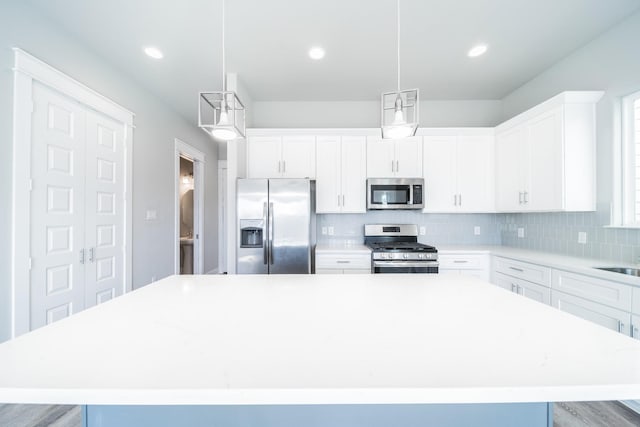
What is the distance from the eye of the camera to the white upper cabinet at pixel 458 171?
345 cm

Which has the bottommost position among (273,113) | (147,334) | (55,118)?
(147,334)

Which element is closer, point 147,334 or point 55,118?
point 147,334

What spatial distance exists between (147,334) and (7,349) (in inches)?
12.8

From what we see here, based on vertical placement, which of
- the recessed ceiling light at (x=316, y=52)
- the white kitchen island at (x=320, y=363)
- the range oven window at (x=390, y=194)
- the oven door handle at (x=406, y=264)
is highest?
the recessed ceiling light at (x=316, y=52)

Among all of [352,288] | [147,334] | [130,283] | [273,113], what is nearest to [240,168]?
[273,113]

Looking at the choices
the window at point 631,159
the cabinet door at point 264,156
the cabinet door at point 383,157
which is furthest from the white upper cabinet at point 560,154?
the cabinet door at point 264,156

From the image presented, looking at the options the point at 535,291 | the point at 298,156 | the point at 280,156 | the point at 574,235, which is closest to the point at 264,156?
the point at 280,156

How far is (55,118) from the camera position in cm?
229

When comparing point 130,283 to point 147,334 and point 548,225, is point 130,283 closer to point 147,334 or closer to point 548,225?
point 147,334

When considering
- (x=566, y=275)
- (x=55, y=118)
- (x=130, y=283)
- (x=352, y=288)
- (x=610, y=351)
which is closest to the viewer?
(x=610, y=351)

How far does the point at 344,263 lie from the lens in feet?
10.4

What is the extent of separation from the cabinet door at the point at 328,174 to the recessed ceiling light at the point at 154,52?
6.09 feet

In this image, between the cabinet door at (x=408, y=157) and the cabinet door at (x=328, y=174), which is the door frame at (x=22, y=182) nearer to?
the cabinet door at (x=328, y=174)

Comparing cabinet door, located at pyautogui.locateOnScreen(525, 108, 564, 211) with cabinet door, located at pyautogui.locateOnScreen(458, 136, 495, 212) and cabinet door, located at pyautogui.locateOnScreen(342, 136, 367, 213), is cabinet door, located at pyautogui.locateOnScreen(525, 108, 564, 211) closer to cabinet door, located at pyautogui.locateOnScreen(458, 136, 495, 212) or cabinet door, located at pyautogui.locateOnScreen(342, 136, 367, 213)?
cabinet door, located at pyautogui.locateOnScreen(458, 136, 495, 212)
